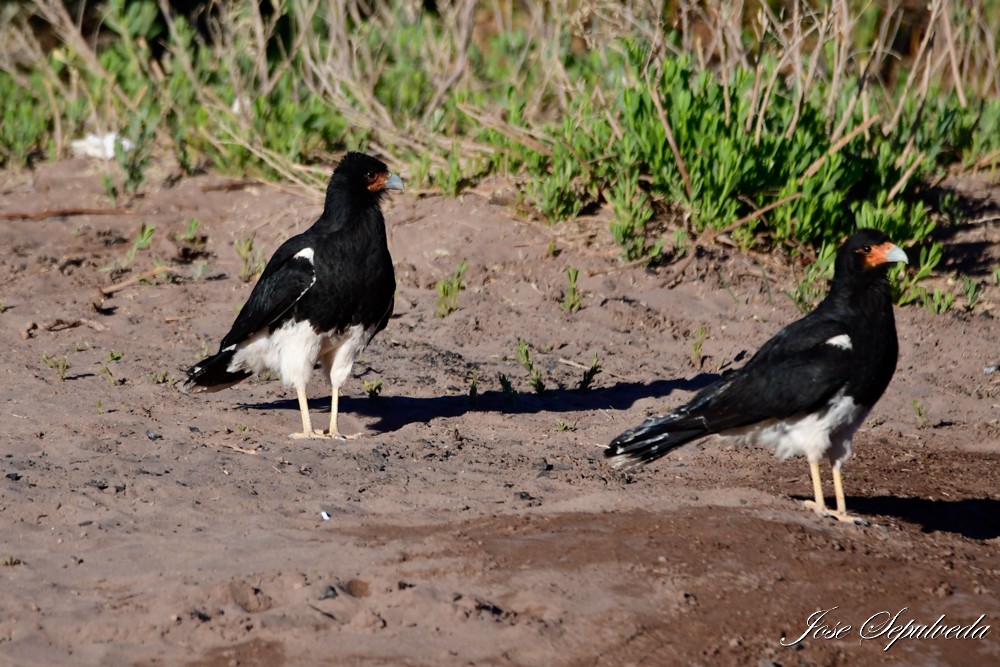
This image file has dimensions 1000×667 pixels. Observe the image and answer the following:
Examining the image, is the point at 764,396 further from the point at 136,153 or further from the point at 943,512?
the point at 136,153

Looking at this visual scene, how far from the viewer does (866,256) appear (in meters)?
6.28

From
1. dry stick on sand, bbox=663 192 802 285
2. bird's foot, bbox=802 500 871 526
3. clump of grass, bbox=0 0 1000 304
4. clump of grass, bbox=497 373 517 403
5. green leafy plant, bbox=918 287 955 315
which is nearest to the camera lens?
bird's foot, bbox=802 500 871 526

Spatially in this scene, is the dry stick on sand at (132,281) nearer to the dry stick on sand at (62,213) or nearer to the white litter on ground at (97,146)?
the dry stick on sand at (62,213)

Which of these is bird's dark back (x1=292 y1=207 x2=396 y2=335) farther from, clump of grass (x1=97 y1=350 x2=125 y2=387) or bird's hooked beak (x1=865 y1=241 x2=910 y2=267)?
bird's hooked beak (x1=865 y1=241 x2=910 y2=267)

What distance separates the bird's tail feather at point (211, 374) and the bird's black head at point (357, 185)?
101cm

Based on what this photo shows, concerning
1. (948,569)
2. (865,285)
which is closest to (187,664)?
(948,569)

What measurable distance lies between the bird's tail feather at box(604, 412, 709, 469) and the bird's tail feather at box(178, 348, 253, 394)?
2.49 m

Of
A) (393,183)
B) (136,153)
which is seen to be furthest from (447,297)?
(136,153)

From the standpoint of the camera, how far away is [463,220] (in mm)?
10125

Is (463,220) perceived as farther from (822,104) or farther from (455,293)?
(822,104)

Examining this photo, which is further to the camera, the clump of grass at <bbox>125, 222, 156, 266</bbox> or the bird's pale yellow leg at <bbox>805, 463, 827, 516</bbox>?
the clump of grass at <bbox>125, 222, 156, 266</bbox>

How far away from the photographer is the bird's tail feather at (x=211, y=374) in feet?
24.0

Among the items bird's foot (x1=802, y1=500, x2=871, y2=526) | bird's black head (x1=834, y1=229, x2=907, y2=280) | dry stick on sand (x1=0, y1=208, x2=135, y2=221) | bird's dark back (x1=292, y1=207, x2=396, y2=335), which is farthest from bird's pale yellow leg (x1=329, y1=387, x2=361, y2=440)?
dry stick on sand (x1=0, y1=208, x2=135, y2=221)

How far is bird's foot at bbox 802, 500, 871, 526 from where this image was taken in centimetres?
586
